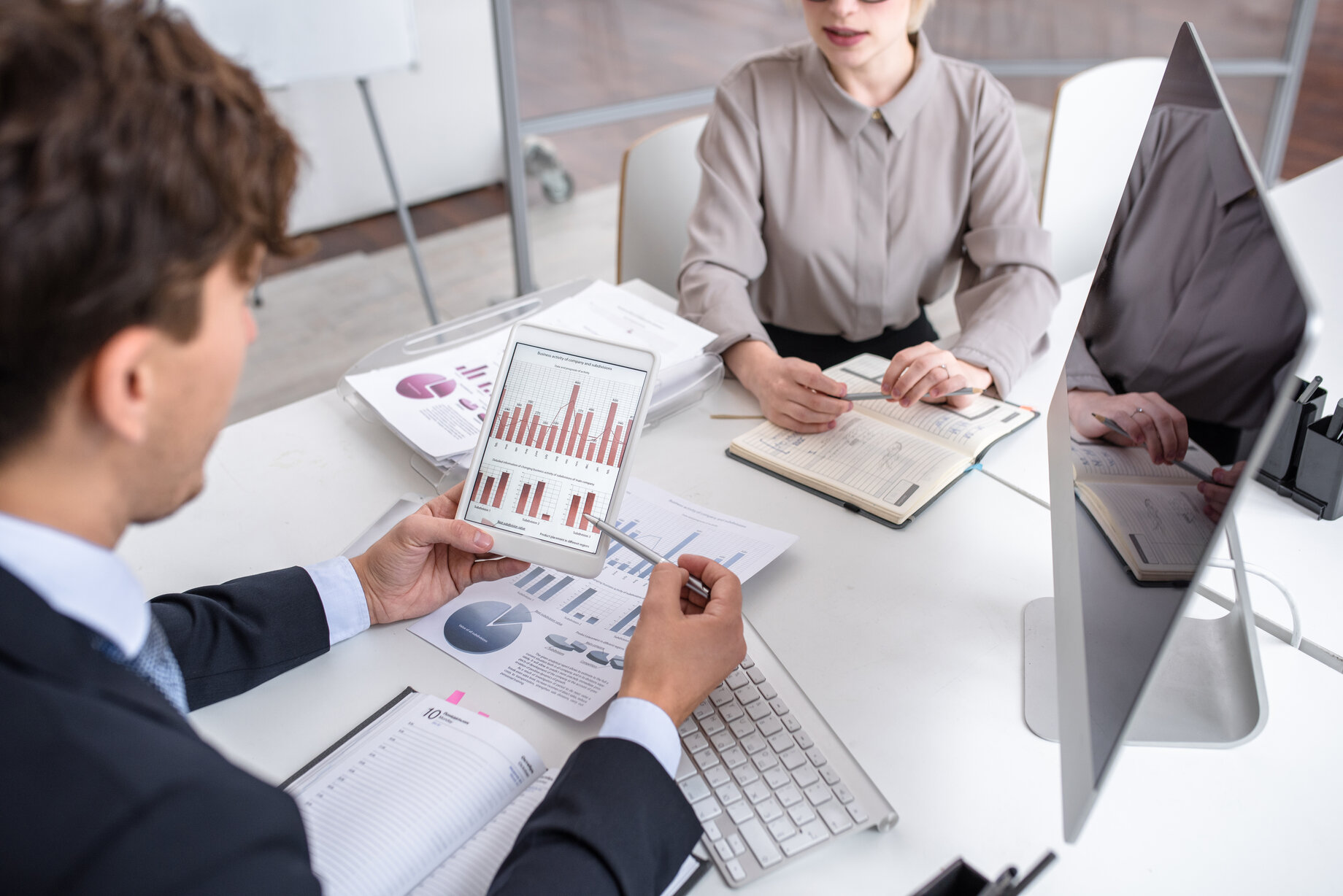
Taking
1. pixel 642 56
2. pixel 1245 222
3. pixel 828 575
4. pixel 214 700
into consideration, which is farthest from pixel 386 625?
pixel 642 56

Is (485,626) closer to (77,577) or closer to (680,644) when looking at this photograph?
(680,644)

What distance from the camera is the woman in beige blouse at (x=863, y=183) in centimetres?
145

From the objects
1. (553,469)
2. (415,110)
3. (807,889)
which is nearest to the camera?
(807,889)

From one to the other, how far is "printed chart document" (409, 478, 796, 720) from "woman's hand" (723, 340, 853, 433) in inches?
7.9

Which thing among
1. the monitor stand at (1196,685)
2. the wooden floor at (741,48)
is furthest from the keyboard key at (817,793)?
the wooden floor at (741,48)

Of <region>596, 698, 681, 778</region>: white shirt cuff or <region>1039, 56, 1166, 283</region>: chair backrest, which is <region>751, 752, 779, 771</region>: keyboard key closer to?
<region>596, 698, 681, 778</region>: white shirt cuff

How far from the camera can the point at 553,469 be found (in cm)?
94

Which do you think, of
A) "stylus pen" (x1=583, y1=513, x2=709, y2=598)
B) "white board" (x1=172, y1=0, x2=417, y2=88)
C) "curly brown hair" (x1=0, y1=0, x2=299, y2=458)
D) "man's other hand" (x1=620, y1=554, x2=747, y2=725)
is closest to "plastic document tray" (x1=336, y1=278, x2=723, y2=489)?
"stylus pen" (x1=583, y1=513, x2=709, y2=598)

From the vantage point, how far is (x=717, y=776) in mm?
749

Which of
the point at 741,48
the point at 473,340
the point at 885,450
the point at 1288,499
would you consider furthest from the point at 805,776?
the point at 741,48

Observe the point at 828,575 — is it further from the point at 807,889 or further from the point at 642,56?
the point at 642,56

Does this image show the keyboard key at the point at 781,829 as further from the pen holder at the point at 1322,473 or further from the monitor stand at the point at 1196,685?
the pen holder at the point at 1322,473

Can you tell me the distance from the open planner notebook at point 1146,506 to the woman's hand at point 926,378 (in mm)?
403

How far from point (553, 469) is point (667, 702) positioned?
295 millimetres
